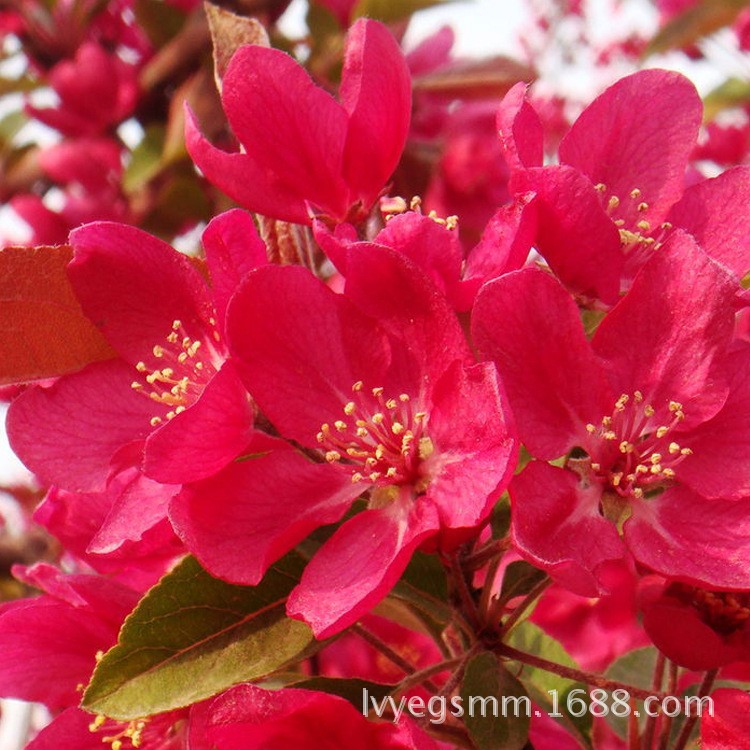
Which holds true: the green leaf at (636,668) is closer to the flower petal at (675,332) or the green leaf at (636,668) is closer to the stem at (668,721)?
the stem at (668,721)

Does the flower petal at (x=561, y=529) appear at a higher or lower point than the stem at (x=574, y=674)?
higher

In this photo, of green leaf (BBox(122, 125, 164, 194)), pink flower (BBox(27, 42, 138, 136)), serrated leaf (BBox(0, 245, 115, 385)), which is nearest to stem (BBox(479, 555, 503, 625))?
serrated leaf (BBox(0, 245, 115, 385))

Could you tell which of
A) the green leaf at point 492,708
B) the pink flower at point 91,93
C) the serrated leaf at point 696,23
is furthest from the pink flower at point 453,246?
the serrated leaf at point 696,23

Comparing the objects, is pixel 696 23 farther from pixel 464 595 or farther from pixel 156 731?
pixel 156 731

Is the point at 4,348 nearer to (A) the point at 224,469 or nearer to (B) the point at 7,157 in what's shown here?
(A) the point at 224,469

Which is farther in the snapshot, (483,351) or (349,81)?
(349,81)

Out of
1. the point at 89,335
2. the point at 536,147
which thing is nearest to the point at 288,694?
the point at 89,335

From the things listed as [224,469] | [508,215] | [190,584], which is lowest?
[190,584]
